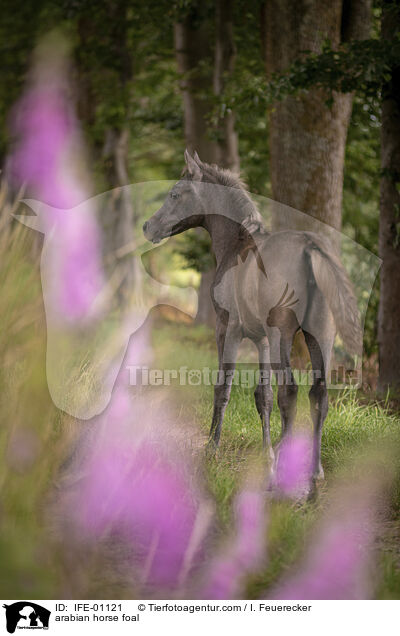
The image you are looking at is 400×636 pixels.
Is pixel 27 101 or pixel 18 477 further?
pixel 27 101

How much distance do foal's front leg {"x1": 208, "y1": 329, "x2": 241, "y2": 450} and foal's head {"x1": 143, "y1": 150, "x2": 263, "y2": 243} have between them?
2.64ft

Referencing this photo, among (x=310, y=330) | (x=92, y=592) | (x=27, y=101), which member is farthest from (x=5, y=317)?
(x=27, y=101)

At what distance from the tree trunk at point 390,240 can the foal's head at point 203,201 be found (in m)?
3.24

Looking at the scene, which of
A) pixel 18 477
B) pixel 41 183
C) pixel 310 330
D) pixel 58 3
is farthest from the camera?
pixel 58 3

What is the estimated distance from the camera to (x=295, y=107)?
8.14m

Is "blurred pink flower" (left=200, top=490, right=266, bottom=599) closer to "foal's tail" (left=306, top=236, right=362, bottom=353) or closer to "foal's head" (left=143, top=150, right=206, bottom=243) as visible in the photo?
"foal's tail" (left=306, top=236, right=362, bottom=353)

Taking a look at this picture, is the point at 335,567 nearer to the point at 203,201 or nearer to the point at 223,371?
the point at 223,371

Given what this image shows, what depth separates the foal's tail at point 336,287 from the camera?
4.66m

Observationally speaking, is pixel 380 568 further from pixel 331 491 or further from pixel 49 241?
pixel 49 241

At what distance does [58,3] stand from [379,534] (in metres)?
11.3

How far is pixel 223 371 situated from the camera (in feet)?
16.8

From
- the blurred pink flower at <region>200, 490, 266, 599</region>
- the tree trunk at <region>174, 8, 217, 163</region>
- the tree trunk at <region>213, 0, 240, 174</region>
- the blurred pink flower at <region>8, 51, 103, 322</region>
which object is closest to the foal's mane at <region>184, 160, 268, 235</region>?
the blurred pink flower at <region>8, 51, 103, 322</region>

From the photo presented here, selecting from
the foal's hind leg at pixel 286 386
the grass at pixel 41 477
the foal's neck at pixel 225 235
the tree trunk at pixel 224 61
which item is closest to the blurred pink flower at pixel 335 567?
the grass at pixel 41 477

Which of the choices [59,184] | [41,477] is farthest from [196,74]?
[41,477]
